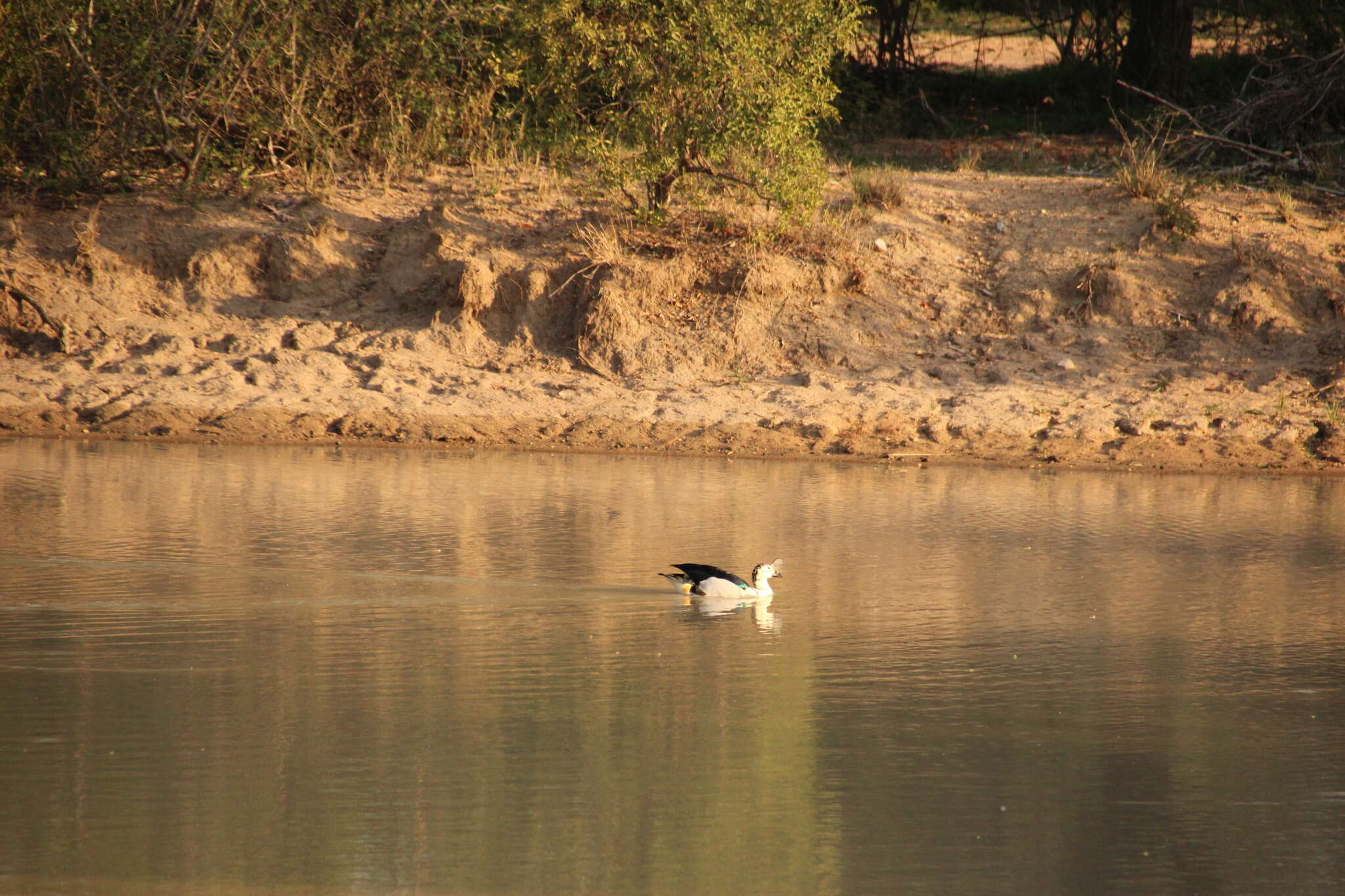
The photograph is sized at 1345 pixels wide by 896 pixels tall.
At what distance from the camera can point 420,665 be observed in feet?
21.7

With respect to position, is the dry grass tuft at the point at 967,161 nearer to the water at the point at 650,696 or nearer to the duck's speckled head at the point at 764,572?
the water at the point at 650,696

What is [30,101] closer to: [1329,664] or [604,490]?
[604,490]

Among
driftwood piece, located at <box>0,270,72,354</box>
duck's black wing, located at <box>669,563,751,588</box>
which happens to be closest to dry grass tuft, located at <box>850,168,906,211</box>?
driftwood piece, located at <box>0,270,72,354</box>

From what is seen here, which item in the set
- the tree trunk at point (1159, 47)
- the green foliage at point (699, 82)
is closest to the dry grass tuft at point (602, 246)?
the green foliage at point (699, 82)

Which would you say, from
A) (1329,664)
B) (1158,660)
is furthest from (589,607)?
(1329,664)

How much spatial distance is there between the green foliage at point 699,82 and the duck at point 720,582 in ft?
24.8

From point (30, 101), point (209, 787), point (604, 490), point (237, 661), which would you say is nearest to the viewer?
point (209, 787)

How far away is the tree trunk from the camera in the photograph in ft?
67.4

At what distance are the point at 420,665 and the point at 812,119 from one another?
9954 mm

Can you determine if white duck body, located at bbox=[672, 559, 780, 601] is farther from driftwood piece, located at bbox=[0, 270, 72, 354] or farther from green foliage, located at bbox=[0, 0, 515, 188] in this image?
green foliage, located at bbox=[0, 0, 515, 188]

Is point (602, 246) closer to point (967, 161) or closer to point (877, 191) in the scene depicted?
point (877, 191)

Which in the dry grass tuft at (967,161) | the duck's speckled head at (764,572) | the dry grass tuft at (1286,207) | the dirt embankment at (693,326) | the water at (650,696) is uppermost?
the dry grass tuft at (967,161)

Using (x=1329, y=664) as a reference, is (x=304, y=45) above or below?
above

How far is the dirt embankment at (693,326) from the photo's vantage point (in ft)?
43.8
